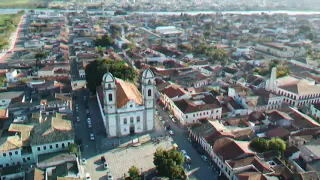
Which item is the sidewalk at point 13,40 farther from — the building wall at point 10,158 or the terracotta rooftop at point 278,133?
the terracotta rooftop at point 278,133

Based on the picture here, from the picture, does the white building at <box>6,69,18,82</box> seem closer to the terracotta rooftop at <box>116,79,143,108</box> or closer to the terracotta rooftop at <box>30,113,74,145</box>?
the terracotta rooftop at <box>30,113,74,145</box>

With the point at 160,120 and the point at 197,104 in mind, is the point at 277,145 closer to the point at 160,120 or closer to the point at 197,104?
the point at 197,104

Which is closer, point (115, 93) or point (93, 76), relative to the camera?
point (115, 93)

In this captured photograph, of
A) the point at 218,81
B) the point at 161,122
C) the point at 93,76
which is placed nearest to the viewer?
the point at 161,122

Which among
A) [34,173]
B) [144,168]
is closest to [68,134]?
[34,173]

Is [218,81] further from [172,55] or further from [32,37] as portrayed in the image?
[32,37]

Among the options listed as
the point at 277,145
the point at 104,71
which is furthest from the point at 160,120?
the point at 277,145
